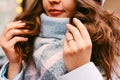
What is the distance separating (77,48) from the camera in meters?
0.88

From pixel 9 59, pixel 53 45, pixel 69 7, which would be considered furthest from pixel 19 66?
pixel 69 7

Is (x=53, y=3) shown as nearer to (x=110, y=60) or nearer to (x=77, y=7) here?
(x=77, y=7)

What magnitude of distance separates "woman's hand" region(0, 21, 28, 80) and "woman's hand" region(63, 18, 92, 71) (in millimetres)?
234

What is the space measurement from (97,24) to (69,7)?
0.33 feet

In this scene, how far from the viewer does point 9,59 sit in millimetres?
1113

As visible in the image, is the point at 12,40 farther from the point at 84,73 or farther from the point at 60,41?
the point at 84,73

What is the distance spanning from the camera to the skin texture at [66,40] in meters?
Answer: 0.89

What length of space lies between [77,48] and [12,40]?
Answer: 0.96 ft

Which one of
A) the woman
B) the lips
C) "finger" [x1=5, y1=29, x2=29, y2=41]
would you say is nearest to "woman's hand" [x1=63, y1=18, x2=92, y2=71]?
the woman

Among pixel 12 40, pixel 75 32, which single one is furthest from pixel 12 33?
pixel 75 32

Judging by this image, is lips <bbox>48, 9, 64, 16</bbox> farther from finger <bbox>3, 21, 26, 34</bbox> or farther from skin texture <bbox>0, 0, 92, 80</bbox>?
finger <bbox>3, 21, 26, 34</bbox>

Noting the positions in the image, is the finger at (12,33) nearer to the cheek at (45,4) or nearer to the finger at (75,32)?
the cheek at (45,4)

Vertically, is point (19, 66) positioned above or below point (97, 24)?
below

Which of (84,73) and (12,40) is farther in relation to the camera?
(12,40)
